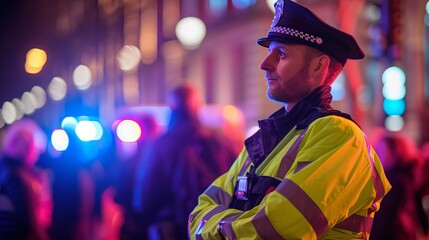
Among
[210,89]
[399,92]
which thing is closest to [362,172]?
[399,92]

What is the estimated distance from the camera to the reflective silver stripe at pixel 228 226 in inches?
111

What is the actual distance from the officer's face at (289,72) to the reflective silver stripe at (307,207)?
55cm

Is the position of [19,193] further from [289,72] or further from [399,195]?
[289,72]

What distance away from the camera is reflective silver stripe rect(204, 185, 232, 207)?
10.7 ft

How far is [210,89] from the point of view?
98.1 feet

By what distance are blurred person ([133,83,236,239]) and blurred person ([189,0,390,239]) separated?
224cm

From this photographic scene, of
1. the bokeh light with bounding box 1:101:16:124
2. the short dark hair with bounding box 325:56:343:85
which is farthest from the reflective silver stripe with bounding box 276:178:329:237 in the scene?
the bokeh light with bounding box 1:101:16:124

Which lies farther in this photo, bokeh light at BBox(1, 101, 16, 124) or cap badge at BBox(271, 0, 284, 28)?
bokeh light at BBox(1, 101, 16, 124)

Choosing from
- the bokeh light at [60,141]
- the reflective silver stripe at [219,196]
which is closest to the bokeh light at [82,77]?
the bokeh light at [60,141]

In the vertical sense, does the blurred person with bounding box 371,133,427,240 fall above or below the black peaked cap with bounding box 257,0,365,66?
below

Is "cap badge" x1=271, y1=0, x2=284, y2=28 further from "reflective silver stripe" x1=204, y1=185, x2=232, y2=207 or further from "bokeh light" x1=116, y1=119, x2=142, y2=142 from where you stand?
"bokeh light" x1=116, y1=119, x2=142, y2=142

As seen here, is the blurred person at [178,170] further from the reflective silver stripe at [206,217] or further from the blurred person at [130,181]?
the reflective silver stripe at [206,217]

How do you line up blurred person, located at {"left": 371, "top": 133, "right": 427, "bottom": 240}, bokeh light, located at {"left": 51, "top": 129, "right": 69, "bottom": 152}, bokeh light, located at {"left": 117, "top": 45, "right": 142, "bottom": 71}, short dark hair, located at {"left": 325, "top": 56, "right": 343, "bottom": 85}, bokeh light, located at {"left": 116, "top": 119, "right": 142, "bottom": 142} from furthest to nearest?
bokeh light, located at {"left": 117, "top": 45, "right": 142, "bottom": 71} < bokeh light, located at {"left": 116, "top": 119, "right": 142, "bottom": 142} < bokeh light, located at {"left": 51, "top": 129, "right": 69, "bottom": 152} < blurred person, located at {"left": 371, "top": 133, "right": 427, "bottom": 240} < short dark hair, located at {"left": 325, "top": 56, "right": 343, "bottom": 85}

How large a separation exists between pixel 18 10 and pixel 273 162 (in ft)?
112
